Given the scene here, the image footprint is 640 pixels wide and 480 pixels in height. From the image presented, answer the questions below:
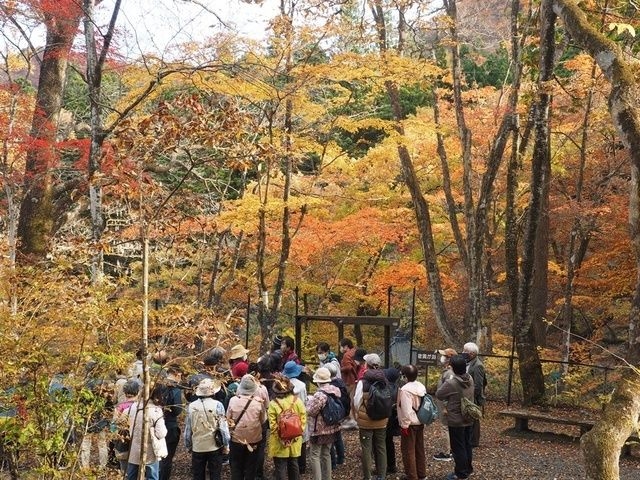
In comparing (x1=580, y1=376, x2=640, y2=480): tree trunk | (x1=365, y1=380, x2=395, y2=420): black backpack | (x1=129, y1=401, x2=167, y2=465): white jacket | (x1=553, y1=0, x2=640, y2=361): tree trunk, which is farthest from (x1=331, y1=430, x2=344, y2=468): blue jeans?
(x1=580, y1=376, x2=640, y2=480): tree trunk

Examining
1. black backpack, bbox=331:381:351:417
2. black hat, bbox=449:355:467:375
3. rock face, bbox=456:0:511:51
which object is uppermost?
rock face, bbox=456:0:511:51

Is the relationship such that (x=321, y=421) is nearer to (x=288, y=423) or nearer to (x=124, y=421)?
(x=288, y=423)

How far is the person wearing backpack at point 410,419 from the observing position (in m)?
6.85

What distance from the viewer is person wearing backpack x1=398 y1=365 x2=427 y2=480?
6.85 meters

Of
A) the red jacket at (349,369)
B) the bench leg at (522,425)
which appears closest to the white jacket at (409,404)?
the red jacket at (349,369)

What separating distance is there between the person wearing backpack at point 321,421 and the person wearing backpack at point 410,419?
2.31 feet

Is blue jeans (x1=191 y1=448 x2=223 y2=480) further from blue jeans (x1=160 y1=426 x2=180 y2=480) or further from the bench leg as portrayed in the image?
the bench leg

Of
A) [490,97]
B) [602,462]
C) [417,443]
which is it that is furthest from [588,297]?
[602,462]

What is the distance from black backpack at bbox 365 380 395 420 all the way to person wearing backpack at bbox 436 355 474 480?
715 mm

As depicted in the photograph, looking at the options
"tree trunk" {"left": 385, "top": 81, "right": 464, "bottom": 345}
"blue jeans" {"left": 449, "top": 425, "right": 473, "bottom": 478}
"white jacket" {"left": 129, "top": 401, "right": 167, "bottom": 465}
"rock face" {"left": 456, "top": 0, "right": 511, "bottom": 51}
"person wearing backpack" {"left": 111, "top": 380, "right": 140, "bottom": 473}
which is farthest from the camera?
→ "rock face" {"left": 456, "top": 0, "right": 511, "bottom": 51}

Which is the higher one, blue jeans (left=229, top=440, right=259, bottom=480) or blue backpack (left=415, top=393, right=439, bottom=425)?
blue backpack (left=415, top=393, right=439, bottom=425)

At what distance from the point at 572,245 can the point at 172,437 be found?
10173 millimetres

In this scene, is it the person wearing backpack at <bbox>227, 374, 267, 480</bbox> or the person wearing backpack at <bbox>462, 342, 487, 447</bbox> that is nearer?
the person wearing backpack at <bbox>227, 374, 267, 480</bbox>

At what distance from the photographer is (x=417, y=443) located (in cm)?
708
